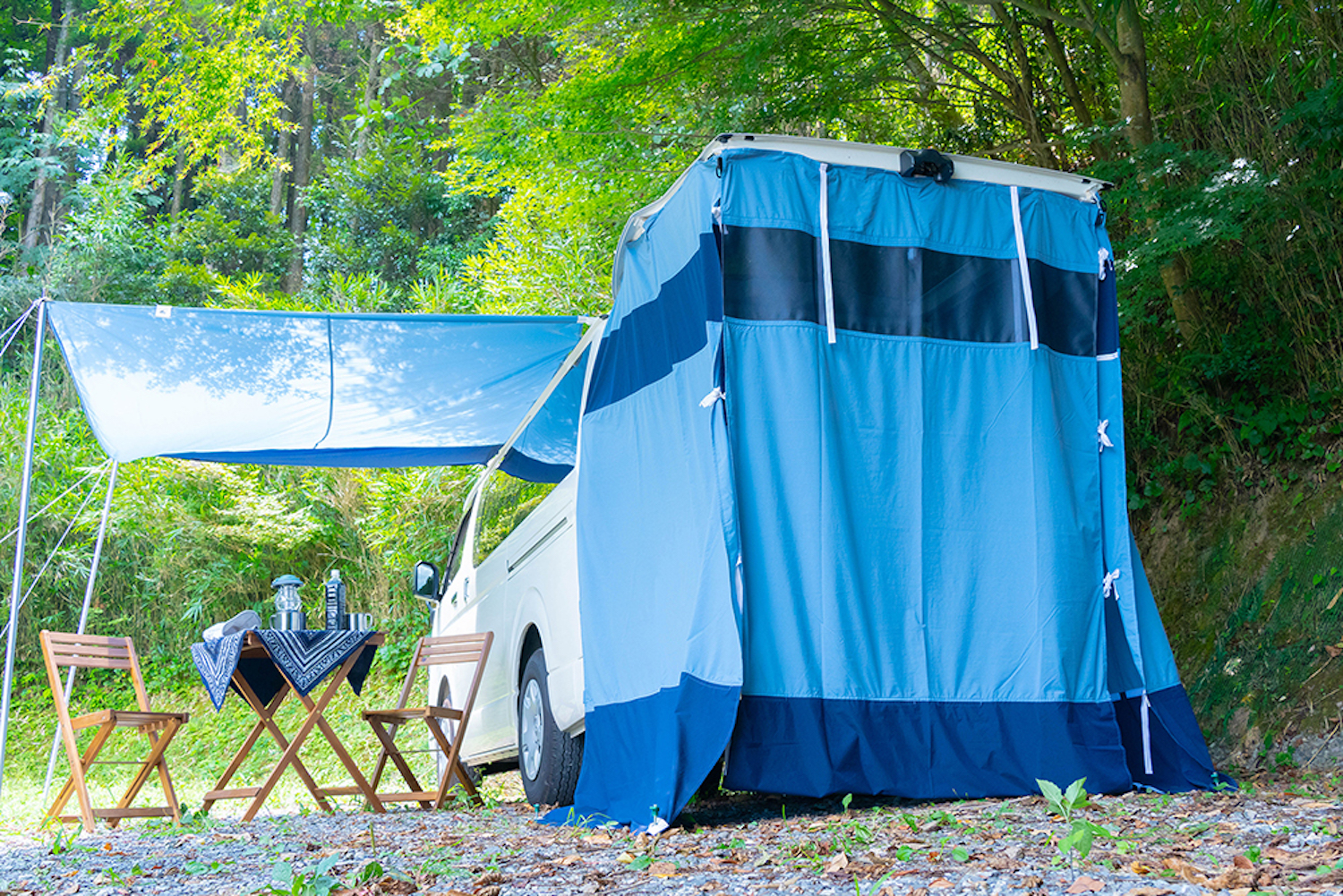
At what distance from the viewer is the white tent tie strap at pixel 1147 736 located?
369 cm

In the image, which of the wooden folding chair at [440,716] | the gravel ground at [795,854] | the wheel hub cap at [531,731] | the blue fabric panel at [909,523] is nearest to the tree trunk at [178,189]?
the wooden folding chair at [440,716]

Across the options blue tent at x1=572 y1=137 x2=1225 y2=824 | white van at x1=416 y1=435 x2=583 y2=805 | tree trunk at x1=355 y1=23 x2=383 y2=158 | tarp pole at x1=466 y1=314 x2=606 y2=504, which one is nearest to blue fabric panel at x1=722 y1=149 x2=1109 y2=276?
blue tent at x1=572 y1=137 x2=1225 y2=824

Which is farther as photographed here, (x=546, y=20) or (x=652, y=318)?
(x=546, y=20)

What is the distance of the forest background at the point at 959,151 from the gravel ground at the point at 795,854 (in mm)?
1955

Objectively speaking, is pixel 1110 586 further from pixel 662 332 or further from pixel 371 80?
pixel 371 80

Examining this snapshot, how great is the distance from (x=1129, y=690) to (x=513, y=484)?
3248 mm

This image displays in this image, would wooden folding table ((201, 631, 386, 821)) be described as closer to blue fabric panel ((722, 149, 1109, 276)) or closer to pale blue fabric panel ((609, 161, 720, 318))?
pale blue fabric panel ((609, 161, 720, 318))

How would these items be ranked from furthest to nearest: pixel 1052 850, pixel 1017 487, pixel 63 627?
pixel 63 627, pixel 1017 487, pixel 1052 850

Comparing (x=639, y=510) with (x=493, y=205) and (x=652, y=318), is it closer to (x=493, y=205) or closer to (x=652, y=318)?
(x=652, y=318)

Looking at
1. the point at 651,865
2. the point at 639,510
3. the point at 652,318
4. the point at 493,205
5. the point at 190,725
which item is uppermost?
the point at 493,205

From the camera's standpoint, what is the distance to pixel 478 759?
19.2 ft

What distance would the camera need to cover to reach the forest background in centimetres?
512

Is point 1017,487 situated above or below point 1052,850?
above

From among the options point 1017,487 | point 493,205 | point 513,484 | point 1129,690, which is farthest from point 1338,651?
point 493,205
